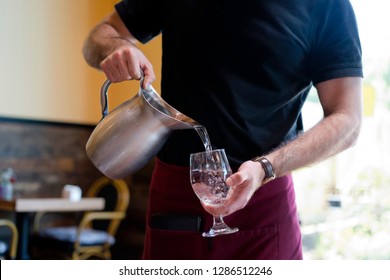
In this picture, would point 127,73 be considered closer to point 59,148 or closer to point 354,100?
point 354,100

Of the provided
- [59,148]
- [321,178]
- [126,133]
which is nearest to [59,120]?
[59,148]

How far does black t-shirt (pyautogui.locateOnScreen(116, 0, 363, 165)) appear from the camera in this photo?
108 cm

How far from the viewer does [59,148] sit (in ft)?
13.7

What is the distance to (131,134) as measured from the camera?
1083 mm

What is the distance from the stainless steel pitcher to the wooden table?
7.40ft

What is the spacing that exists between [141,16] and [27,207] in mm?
2261

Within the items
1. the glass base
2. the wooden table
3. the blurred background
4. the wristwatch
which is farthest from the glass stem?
the wooden table

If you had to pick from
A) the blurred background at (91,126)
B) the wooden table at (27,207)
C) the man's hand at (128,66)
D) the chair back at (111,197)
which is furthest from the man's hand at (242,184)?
the chair back at (111,197)

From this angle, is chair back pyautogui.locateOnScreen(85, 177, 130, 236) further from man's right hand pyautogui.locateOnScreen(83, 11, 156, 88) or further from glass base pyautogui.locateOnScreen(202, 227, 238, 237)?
glass base pyautogui.locateOnScreen(202, 227, 238, 237)

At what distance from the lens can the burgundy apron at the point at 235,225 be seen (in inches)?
41.4

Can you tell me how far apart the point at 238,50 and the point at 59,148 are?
3335 millimetres

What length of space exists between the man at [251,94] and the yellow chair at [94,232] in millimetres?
2620

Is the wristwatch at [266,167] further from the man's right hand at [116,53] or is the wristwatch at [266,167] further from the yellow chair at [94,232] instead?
the yellow chair at [94,232]

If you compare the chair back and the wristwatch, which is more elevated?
the wristwatch
